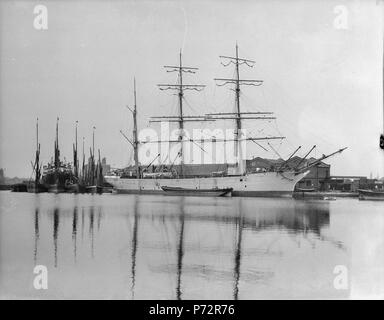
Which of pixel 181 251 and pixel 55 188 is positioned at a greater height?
pixel 181 251

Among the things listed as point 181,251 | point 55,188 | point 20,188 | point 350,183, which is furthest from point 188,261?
point 20,188

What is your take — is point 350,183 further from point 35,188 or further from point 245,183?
point 35,188

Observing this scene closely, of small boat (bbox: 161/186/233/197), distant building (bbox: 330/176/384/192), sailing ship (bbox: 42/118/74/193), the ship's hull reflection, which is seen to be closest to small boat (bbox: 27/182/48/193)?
sailing ship (bbox: 42/118/74/193)

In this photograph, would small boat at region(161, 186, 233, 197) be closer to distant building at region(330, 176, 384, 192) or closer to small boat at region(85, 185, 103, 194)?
small boat at region(85, 185, 103, 194)

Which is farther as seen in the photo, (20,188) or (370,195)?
(20,188)

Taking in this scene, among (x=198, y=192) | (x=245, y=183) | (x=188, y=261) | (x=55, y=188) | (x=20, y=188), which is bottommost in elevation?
(x=20, y=188)

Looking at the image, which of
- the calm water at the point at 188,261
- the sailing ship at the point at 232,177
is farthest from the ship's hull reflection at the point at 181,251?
the sailing ship at the point at 232,177
